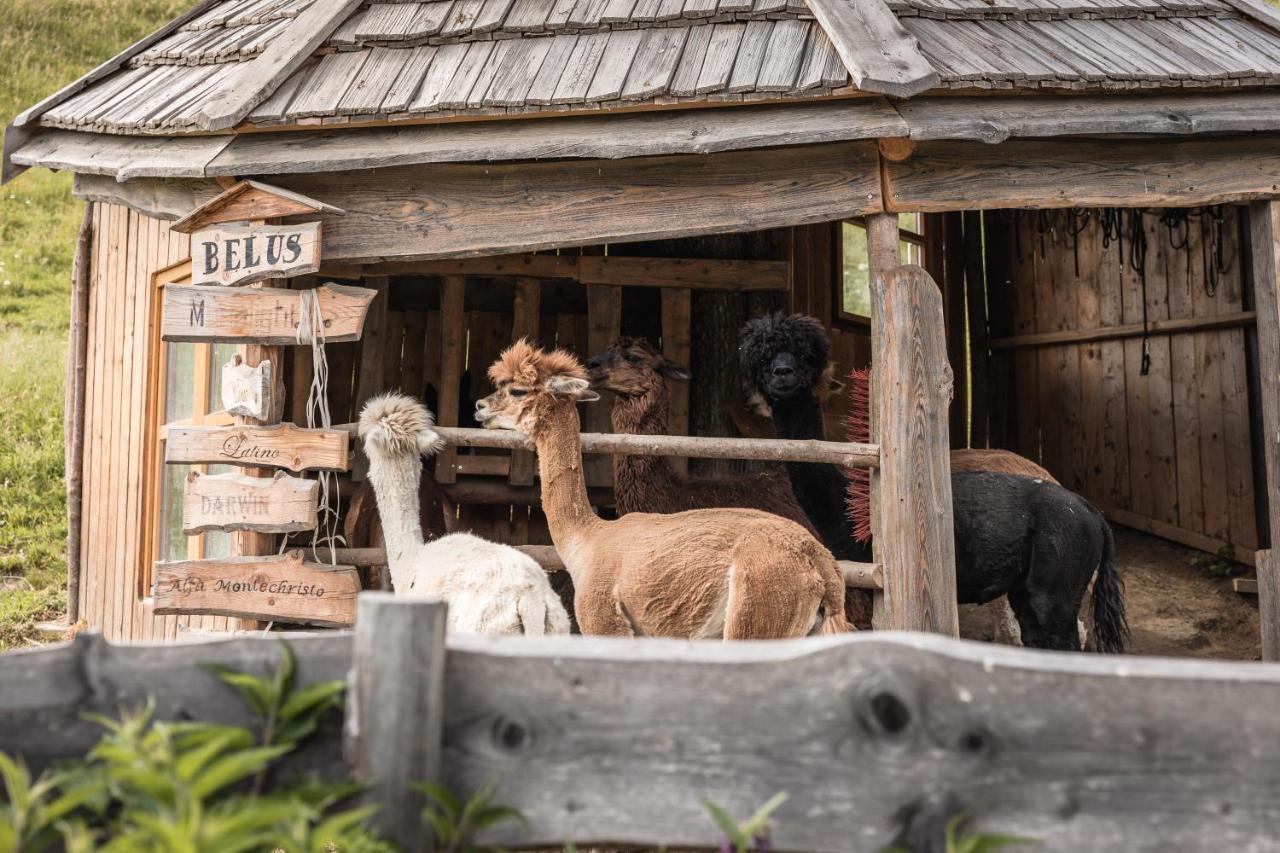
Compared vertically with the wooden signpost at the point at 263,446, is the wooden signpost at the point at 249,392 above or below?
above

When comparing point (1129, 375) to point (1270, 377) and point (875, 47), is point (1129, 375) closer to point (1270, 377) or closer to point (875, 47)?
point (1270, 377)

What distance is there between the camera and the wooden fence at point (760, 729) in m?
2.43

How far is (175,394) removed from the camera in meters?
7.82

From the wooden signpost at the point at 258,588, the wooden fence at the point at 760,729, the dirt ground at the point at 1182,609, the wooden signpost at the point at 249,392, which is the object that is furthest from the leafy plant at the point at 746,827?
the dirt ground at the point at 1182,609

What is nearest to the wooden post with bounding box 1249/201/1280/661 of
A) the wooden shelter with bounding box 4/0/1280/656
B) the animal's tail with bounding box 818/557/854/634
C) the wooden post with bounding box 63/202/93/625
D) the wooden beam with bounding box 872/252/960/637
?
the wooden shelter with bounding box 4/0/1280/656

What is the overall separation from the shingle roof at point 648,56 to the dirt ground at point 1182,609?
399cm

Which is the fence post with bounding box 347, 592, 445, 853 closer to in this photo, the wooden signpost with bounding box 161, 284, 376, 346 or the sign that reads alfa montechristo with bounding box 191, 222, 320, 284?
the wooden signpost with bounding box 161, 284, 376, 346

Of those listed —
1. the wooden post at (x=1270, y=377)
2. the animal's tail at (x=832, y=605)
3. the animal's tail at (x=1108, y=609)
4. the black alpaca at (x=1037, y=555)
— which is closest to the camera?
the animal's tail at (x=832, y=605)

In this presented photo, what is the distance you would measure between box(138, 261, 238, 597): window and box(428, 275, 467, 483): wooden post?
1691 millimetres

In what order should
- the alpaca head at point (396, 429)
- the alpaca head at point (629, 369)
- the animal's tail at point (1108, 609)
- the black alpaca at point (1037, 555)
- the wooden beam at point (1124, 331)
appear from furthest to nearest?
the wooden beam at point (1124, 331), the alpaca head at point (629, 369), the animal's tail at point (1108, 609), the black alpaca at point (1037, 555), the alpaca head at point (396, 429)

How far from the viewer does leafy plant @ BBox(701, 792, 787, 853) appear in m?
2.40

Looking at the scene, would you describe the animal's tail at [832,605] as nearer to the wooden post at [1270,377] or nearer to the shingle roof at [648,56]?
the shingle roof at [648,56]

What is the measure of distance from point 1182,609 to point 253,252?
682 cm

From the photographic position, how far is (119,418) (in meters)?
8.10
